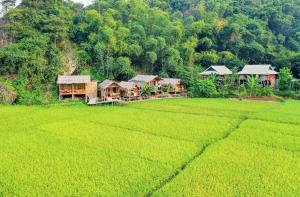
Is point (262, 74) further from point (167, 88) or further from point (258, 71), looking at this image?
point (167, 88)

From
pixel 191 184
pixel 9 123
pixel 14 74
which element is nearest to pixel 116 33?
pixel 14 74

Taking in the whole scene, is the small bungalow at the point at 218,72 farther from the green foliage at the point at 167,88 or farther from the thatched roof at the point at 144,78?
the thatched roof at the point at 144,78

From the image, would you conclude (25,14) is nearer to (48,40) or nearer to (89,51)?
(48,40)


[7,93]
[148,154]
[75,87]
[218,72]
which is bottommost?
[148,154]

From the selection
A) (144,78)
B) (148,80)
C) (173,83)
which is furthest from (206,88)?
(144,78)

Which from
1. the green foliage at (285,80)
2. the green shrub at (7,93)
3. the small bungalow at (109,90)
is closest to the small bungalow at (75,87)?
the small bungalow at (109,90)

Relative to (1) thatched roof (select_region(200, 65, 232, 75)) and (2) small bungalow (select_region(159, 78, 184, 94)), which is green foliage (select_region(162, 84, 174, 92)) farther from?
(1) thatched roof (select_region(200, 65, 232, 75))
